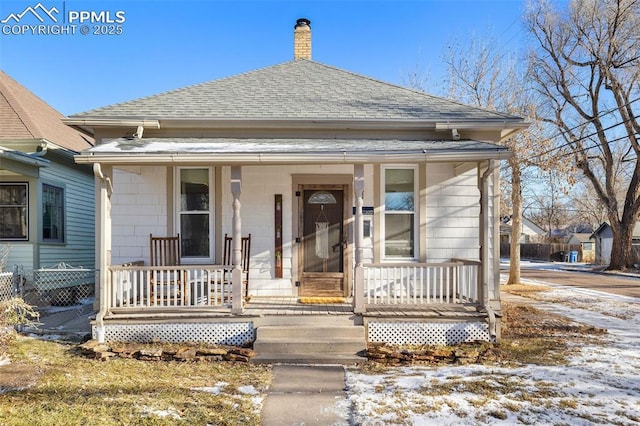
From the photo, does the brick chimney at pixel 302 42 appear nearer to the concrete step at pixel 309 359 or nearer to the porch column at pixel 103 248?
the porch column at pixel 103 248

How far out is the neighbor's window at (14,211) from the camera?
8.83 metres

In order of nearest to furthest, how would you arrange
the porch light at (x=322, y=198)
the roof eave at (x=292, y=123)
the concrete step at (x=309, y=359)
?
the concrete step at (x=309, y=359), the roof eave at (x=292, y=123), the porch light at (x=322, y=198)

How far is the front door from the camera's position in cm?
711

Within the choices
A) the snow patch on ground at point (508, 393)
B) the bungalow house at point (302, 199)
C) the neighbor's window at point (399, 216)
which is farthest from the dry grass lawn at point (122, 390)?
the neighbor's window at point (399, 216)

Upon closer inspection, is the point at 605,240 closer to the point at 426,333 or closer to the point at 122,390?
the point at 426,333

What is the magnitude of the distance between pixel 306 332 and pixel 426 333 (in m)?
1.83

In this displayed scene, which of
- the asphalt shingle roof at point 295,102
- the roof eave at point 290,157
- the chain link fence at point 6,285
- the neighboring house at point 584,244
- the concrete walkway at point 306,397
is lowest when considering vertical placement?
the neighboring house at point 584,244

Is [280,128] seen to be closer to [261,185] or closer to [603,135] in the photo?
[261,185]

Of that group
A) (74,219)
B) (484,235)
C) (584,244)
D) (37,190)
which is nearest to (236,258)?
(484,235)

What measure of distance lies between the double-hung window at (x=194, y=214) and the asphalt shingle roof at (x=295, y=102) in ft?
3.63

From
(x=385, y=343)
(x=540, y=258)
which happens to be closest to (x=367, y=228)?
(x=385, y=343)

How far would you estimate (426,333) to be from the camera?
595 cm

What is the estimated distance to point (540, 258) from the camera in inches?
1432

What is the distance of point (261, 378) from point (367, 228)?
3297 millimetres
